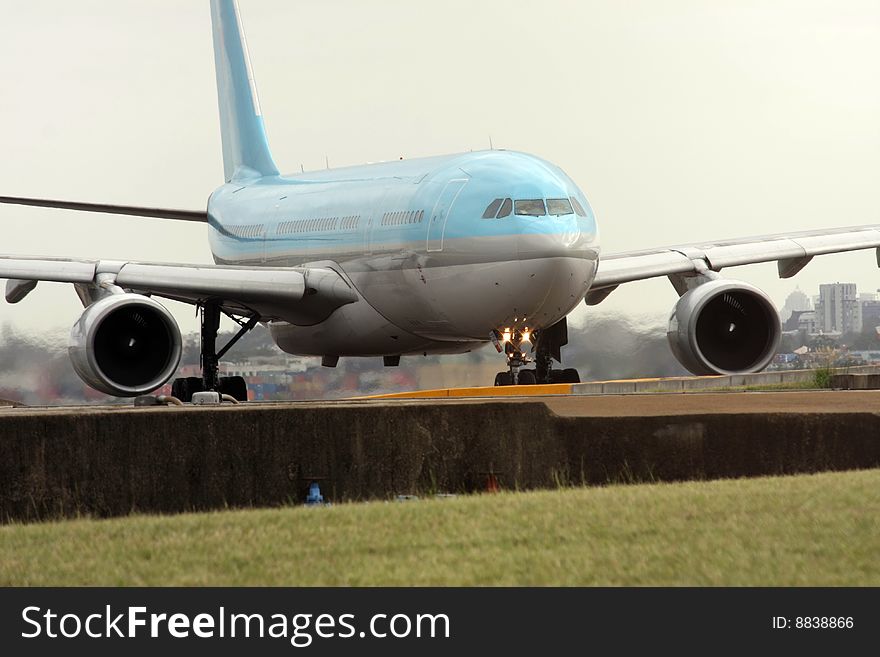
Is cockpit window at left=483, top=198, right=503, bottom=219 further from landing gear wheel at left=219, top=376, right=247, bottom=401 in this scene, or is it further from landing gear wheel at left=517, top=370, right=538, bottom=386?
landing gear wheel at left=219, top=376, right=247, bottom=401

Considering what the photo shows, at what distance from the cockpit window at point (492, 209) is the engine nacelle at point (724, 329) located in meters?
3.49

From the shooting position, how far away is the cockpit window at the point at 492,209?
A: 23734 millimetres

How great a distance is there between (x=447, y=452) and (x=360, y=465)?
26.5 inches

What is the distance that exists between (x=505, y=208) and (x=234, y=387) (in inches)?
245

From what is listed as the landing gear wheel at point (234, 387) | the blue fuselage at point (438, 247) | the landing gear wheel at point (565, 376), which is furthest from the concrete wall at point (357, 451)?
the landing gear wheel at point (234, 387)

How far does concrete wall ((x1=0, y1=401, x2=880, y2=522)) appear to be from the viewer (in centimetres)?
1227

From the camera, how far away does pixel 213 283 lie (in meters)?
26.0

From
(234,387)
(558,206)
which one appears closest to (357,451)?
(558,206)

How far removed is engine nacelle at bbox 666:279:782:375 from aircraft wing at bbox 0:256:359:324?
16.3ft

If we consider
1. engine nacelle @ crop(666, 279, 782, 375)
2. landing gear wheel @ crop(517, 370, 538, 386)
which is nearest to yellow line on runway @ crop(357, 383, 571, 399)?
landing gear wheel @ crop(517, 370, 538, 386)

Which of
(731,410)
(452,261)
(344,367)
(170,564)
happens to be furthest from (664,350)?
(170,564)

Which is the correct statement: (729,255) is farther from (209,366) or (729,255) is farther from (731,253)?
(209,366)

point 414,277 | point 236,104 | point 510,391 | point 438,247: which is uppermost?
point 236,104

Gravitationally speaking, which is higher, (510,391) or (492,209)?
(492,209)
